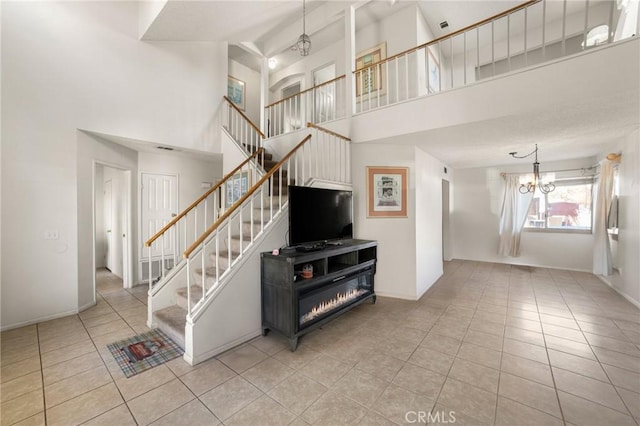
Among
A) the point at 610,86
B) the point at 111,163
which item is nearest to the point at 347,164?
the point at 610,86

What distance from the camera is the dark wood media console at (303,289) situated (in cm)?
253

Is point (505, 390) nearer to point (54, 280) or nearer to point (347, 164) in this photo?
point (347, 164)

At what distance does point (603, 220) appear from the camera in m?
4.57

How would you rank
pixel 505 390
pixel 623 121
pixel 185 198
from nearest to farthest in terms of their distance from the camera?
pixel 505 390 < pixel 623 121 < pixel 185 198

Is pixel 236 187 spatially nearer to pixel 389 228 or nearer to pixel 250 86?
pixel 389 228

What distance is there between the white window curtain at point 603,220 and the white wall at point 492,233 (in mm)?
1078

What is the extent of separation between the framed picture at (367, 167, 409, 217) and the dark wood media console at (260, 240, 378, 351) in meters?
1.02

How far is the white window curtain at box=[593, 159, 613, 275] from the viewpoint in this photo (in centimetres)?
446

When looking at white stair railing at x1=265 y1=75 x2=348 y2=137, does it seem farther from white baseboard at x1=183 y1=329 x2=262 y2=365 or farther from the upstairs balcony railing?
white baseboard at x1=183 y1=329 x2=262 y2=365

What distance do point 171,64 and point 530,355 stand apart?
21.3 ft

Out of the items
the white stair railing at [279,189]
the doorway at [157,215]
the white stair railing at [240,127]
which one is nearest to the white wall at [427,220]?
the white stair railing at [279,189]

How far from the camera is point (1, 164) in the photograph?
9.48 ft

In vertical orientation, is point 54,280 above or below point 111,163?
below

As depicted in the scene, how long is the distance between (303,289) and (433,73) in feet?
18.8
